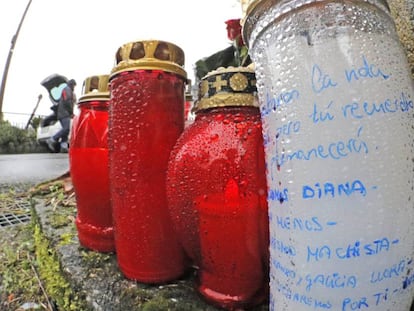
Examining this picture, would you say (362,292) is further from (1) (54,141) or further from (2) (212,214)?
(1) (54,141)

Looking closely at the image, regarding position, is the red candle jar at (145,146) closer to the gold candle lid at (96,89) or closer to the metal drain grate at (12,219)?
the gold candle lid at (96,89)

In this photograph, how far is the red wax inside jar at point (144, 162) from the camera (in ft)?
2.31

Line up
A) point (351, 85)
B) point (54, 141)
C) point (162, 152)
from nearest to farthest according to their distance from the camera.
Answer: point (351, 85), point (162, 152), point (54, 141)

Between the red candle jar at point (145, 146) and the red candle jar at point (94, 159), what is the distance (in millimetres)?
196

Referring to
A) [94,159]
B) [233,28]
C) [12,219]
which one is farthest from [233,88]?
[12,219]

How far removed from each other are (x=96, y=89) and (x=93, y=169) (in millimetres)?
225

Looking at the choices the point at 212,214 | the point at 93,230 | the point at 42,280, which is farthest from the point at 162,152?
the point at 42,280

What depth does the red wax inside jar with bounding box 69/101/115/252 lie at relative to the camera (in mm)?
939

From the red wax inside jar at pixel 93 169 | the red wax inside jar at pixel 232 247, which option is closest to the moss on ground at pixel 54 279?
the red wax inside jar at pixel 93 169

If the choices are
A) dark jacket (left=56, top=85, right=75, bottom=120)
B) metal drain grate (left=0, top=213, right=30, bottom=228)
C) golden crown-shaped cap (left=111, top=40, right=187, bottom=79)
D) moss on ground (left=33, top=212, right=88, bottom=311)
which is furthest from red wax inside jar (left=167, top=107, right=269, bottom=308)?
dark jacket (left=56, top=85, right=75, bottom=120)

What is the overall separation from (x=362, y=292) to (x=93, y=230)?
79cm

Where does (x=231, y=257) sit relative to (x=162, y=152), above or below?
below

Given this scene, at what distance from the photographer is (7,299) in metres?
1.09

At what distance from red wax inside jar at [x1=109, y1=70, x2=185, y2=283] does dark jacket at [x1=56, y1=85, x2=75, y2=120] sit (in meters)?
7.06
